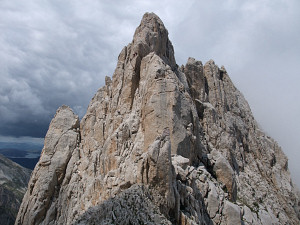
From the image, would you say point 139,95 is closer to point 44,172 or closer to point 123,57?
point 123,57

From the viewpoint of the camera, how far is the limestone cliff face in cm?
2229

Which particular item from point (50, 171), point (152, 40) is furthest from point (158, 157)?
point (50, 171)

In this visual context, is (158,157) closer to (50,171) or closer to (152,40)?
(152,40)

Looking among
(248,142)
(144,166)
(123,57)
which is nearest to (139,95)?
(123,57)

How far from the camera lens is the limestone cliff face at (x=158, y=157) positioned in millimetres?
22286

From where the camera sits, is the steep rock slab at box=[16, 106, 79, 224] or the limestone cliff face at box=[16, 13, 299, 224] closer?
the limestone cliff face at box=[16, 13, 299, 224]

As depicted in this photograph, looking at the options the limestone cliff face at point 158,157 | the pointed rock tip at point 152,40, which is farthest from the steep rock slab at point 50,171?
the pointed rock tip at point 152,40

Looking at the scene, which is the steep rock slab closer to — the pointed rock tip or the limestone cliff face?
the limestone cliff face

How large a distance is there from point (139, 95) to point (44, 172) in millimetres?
24167

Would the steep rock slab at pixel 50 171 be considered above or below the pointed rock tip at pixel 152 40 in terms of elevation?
below

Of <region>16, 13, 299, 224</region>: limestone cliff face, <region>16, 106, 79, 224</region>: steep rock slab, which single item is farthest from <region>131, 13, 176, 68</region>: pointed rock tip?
<region>16, 106, 79, 224</region>: steep rock slab

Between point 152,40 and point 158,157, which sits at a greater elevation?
point 152,40

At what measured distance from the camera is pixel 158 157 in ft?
73.1

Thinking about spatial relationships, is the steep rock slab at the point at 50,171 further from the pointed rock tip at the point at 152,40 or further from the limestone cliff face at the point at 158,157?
the pointed rock tip at the point at 152,40
